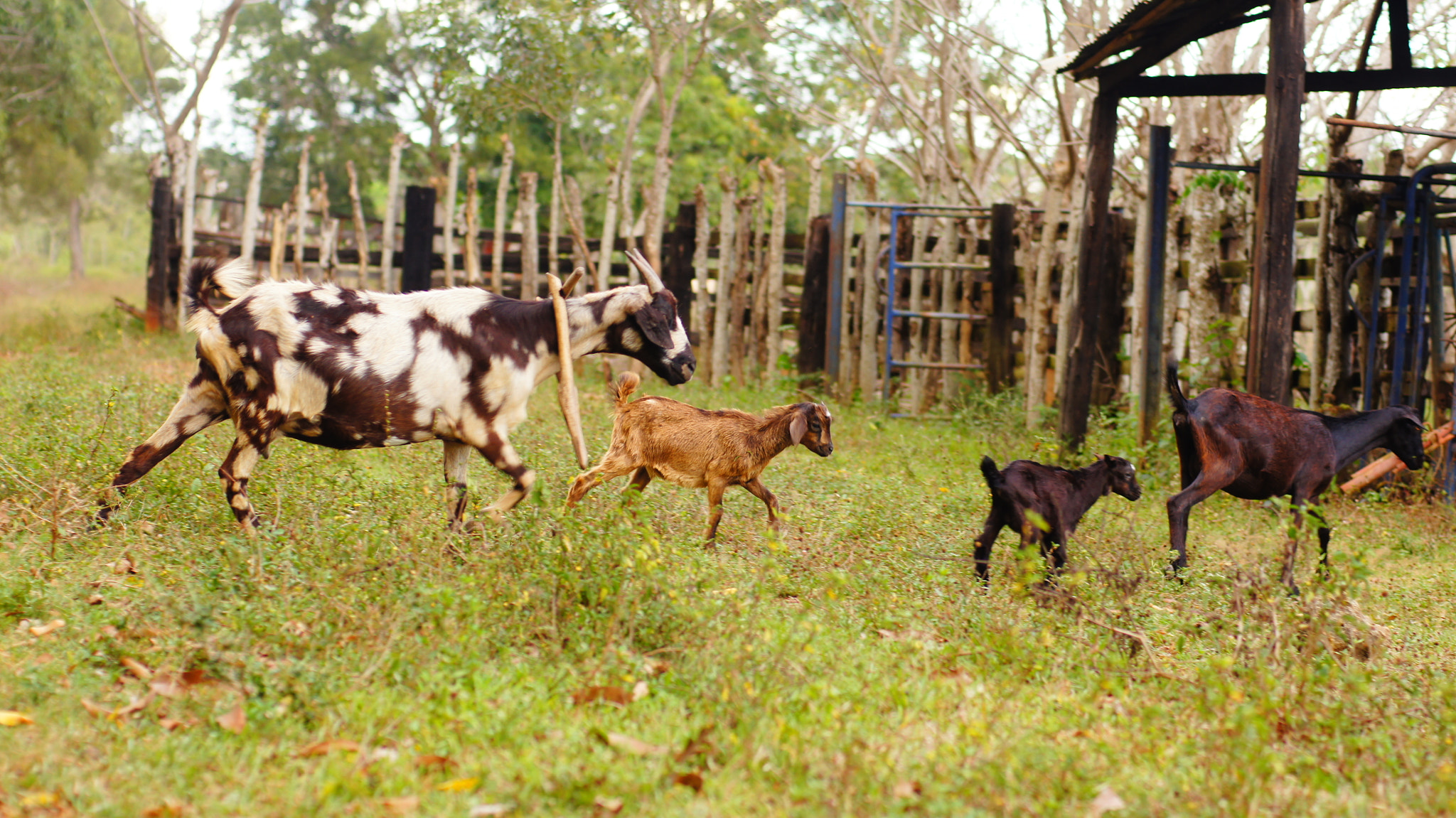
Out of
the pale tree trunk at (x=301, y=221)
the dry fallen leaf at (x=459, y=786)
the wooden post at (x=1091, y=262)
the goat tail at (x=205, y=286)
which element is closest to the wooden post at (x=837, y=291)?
the wooden post at (x=1091, y=262)

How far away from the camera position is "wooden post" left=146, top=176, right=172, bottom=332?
52.0 feet

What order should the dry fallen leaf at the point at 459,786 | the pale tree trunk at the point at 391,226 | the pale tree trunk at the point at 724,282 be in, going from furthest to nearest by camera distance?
the pale tree trunk at the point at 391,226 < the pale tree trunk at the point at 724,282 < the dry fallen leaf at the point at 459,786

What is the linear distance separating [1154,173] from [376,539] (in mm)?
5693

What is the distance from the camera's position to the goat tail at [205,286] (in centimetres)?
540

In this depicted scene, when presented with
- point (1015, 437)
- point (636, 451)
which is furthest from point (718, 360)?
point (636, 451)

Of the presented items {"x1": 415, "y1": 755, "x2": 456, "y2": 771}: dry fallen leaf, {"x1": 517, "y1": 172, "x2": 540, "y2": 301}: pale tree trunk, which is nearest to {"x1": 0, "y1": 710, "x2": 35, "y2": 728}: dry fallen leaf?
{"x1": 415, "y1": 755, "x2": 456, "y2": 771}: dry fallen leaf

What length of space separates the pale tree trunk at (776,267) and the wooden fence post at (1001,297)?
7.09ft

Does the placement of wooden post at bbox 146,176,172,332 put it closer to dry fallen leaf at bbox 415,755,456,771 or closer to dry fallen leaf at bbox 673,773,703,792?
dry fallen leaf at bbox 415,755,456,771

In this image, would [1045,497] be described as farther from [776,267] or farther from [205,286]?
[776,267]

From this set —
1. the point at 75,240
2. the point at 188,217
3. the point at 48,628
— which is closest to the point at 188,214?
the point at 188,217

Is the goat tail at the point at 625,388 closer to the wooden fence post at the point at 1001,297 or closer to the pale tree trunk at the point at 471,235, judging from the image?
the wooden fence post at the point at 1001,297

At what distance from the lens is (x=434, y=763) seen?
11.0ft

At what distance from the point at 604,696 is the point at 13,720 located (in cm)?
165

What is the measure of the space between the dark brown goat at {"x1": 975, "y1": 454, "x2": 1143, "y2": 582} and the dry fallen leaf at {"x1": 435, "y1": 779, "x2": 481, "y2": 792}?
2819 mm
